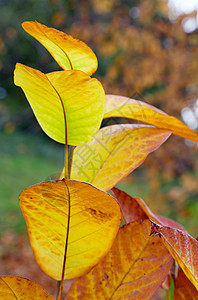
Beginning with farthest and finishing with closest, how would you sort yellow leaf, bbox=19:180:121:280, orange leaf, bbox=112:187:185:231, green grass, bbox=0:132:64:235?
green grass, bbox=0:132:64:235 → orange leaf, bbox=112:187:185:231 → yellow leaf, bbox=19:180:121:280

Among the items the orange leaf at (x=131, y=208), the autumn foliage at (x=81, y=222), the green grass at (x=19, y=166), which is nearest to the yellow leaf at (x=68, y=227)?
the autumn foliage at (x=81, y=222)

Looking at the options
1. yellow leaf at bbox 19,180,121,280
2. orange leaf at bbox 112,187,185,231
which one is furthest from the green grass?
yellow leaf at bbox 19,180,121,280

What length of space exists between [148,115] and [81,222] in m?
0.15

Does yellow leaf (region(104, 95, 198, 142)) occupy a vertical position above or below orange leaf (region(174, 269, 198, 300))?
above

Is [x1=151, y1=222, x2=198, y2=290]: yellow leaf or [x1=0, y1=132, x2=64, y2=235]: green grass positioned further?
[x1=0, y1=132, x2=64, y2=235]: green grass

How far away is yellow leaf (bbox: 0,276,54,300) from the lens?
0.81ft

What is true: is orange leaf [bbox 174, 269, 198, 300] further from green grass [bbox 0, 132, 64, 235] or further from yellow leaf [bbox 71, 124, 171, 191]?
green grass [bbox 0, 132, 64, 235]

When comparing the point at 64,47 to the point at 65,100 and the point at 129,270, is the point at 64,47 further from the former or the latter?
the point at 129,270

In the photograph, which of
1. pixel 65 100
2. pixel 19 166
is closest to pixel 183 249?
pixel 65 100

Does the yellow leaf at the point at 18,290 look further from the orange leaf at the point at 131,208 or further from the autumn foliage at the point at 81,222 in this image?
the orange leaf at the point at 131,208

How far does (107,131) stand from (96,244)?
15 cm

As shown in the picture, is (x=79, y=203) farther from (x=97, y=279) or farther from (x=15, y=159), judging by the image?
(x=15, y=159)

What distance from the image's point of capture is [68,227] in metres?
0.25

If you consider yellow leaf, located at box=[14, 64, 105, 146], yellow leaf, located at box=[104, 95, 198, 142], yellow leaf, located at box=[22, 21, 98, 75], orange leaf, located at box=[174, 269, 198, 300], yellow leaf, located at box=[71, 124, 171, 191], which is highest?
yellow leaf, located at box=[22, 21, 98, 75]
